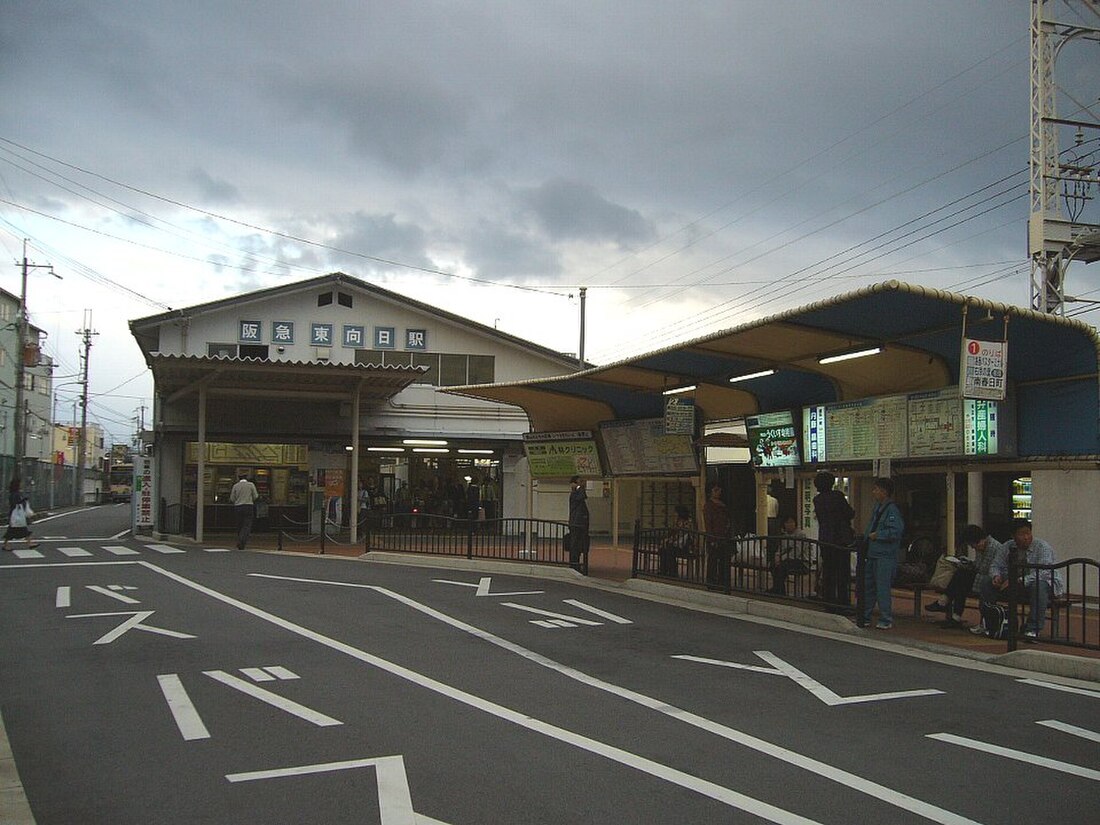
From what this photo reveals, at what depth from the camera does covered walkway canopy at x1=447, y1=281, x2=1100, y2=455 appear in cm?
1073

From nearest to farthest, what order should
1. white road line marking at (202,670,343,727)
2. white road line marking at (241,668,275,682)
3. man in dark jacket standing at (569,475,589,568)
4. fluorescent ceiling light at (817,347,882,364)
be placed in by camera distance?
white road line marking at (202,670,343,727) → white road line marking at (241,668,275,682) → fluorescent ceiling light at (817,347,882,364) → man in dark jacket standing at (569,475,589,568)

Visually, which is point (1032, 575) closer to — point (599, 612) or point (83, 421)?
point (599, 612)

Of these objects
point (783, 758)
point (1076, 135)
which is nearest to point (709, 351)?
point (783, 758)

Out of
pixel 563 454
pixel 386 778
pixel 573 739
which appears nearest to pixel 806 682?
pixel 573 739

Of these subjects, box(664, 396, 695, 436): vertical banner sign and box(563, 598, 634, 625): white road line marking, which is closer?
box(563, 598, 634, 625): white road line marking

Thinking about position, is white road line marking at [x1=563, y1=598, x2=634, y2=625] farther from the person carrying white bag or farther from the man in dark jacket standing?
the person carrying white bag

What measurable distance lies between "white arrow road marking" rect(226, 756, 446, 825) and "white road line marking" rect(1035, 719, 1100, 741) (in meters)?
4.87

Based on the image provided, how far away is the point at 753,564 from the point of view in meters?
13.1

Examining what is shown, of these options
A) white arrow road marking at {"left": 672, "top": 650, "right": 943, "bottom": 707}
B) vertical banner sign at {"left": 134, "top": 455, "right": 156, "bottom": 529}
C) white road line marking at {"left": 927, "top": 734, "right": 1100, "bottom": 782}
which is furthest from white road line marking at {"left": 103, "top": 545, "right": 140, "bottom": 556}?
white road line marking at {"left": 927, "top": 734, "right": 1100, "bottom": 782}

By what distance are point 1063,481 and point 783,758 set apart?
8.65 meters

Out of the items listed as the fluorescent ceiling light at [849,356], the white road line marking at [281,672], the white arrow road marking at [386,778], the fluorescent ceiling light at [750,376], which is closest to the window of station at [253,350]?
the fluorescent ceiling light at [750,376]

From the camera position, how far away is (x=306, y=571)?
17.9 m

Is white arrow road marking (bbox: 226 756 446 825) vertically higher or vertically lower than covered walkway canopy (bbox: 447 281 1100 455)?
lower

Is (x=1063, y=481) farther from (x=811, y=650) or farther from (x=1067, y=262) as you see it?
(x=1067, y=262)
